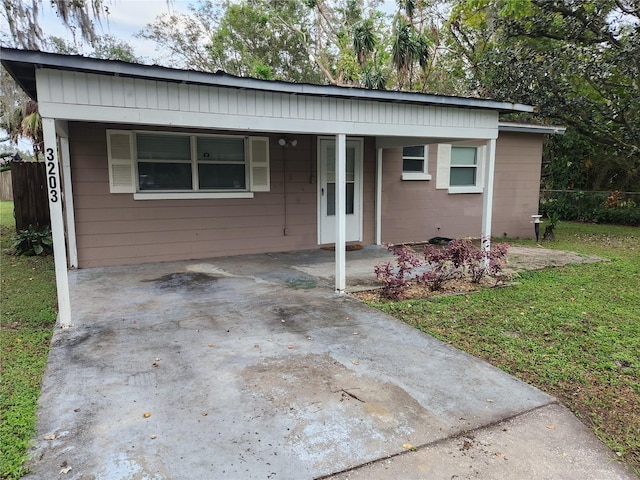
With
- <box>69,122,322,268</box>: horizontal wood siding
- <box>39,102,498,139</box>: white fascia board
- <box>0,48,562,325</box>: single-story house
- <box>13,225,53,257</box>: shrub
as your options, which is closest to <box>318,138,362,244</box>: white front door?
<box>0,48,562,325</box>: single-story house

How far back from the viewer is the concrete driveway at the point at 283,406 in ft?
7.11

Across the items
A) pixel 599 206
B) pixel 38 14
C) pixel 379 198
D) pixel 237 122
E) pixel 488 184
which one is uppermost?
pixel 38 14

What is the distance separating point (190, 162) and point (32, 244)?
337 centimetres

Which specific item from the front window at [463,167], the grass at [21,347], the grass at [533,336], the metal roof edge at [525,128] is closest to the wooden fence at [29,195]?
the grass at [21,347]

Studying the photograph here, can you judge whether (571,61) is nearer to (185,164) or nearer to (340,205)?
(340,205)

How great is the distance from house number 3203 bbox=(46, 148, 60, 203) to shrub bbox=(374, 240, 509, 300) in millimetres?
3492

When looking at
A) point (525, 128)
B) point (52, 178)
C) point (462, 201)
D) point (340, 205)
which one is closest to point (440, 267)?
point (340, 205)

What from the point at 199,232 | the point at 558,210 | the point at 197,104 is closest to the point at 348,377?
the point at 197,104

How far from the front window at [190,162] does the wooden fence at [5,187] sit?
17.4 meters

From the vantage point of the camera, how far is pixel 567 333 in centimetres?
411

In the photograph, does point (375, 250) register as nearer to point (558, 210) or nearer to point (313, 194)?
point (313, 194)

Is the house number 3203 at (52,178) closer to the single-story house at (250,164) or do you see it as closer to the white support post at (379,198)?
the single-story house at (250,164)

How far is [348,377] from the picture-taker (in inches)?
123

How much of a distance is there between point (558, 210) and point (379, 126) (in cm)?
1241
